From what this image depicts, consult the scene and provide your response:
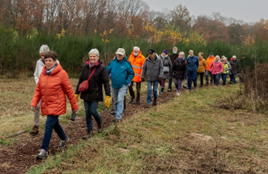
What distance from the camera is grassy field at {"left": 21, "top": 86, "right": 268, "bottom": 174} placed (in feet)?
14.6

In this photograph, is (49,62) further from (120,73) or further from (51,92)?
(120,73)

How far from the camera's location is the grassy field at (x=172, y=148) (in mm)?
4457

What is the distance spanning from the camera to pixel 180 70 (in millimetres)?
12695

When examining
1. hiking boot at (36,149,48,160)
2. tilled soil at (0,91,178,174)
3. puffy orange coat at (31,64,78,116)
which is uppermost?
puffy orange coat at (31,64,78,116)

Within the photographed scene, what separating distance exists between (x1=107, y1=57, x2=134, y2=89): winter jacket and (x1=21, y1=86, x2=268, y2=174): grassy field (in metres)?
0.97

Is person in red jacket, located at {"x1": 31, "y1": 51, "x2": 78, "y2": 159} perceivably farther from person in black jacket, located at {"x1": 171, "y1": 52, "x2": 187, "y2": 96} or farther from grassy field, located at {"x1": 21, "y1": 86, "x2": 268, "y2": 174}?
person in black jacket, located at {"x1": 171, "y1": 52, "x2": 187, "y2": 96}

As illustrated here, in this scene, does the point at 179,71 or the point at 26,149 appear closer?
the point at 26,149

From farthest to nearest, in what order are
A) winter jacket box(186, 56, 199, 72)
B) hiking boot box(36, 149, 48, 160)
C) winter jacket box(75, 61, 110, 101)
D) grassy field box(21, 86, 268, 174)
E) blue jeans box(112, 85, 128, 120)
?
winter jacket box(186, 56, 199, 72) < blue jeans box(112, 85, 128, 120) < winter jacket box(75, 61, 110, 101) < hiking boot box(36, 149, 48, 160) < grassy field box(21, 86, 268, 174)

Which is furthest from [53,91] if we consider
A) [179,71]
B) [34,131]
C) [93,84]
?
[179,71]

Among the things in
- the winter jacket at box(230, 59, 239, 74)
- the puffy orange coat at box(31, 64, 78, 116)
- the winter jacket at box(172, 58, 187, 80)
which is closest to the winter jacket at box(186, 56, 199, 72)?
the winter jacket at box(172, 58, 187, 80)

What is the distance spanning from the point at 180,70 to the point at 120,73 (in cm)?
575

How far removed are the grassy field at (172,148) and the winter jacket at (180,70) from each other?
14.3ft

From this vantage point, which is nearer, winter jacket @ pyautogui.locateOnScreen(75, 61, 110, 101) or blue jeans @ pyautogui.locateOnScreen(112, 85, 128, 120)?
winter jacket @ pyautogui.locateOnScreen(75, 61, 110, 101)

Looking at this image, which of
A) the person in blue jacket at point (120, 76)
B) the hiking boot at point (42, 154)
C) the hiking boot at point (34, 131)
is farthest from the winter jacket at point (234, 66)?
the hiking boot at point (42, 154)
